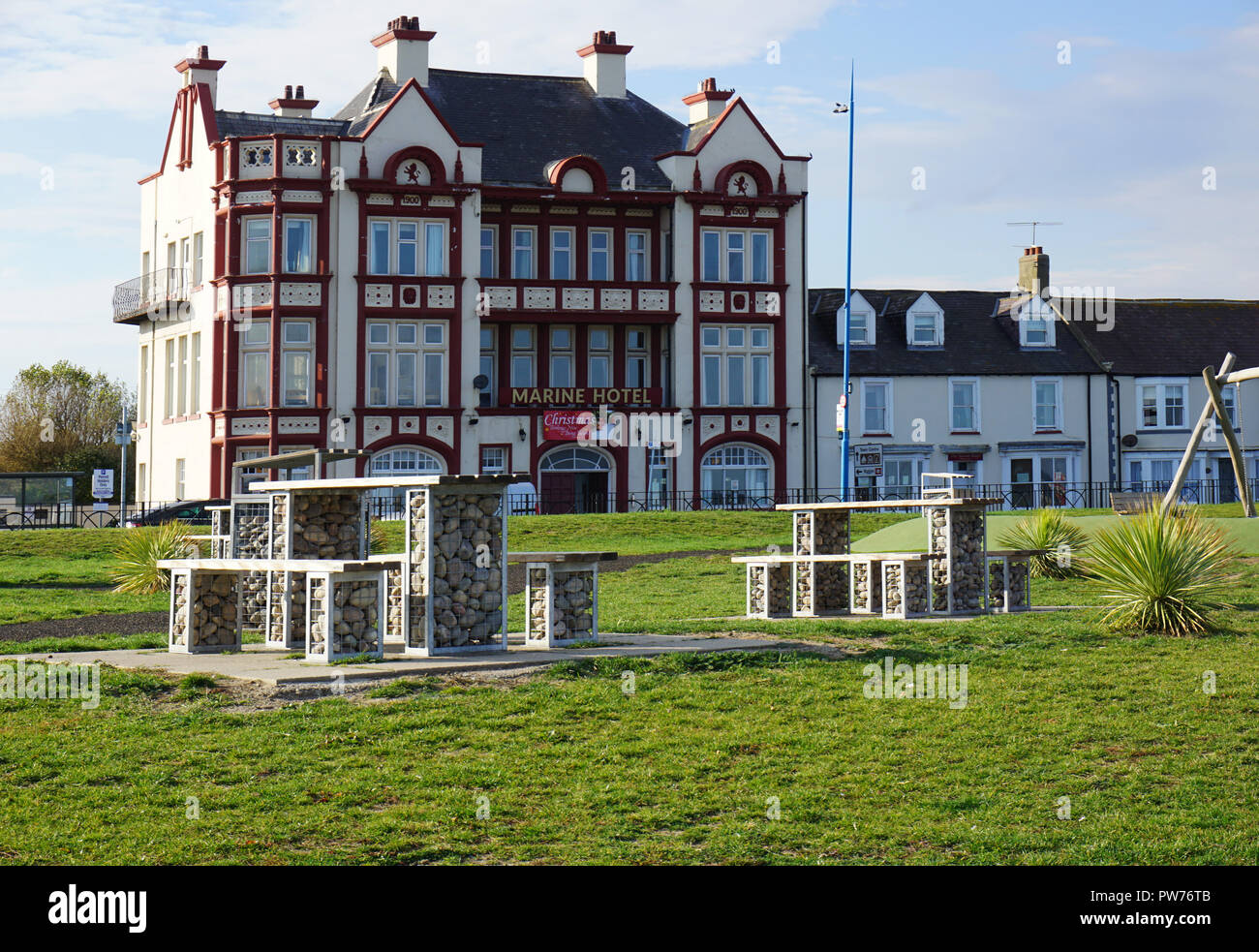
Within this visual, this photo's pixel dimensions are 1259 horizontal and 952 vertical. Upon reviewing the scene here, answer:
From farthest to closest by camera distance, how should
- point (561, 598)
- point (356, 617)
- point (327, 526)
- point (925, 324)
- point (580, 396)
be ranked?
1. point (925, 324)
2. point (580, 396)
3. point (327, 526)
4. point (561, 598)
5. point (356, 617)

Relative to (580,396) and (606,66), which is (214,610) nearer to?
(580,396)

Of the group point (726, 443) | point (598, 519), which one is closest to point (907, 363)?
point (726, 443)

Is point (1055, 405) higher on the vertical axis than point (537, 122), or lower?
lower

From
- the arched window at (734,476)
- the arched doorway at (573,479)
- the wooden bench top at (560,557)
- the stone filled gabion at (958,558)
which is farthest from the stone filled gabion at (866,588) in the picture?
the arched window at (734,476)

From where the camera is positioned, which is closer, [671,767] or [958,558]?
[671,767]

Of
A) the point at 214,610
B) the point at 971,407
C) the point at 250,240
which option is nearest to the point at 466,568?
the point at 214,610

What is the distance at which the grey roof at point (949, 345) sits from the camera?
53344 millimetres

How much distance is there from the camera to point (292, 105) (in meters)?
53.7

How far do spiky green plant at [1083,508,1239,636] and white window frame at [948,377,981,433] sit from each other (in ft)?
125

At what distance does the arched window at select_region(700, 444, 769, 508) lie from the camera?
164ft

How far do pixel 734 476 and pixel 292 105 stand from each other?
20110 mm

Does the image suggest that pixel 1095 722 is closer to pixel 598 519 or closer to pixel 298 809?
pixel 298 809

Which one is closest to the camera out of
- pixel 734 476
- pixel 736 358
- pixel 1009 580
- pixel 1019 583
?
pixel 1009 580

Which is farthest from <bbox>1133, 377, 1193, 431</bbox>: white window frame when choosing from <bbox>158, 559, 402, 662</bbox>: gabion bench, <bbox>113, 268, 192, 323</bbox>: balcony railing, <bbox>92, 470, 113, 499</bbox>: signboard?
<bbox>158, 559, 402, 662</bbox>: gabion bench
